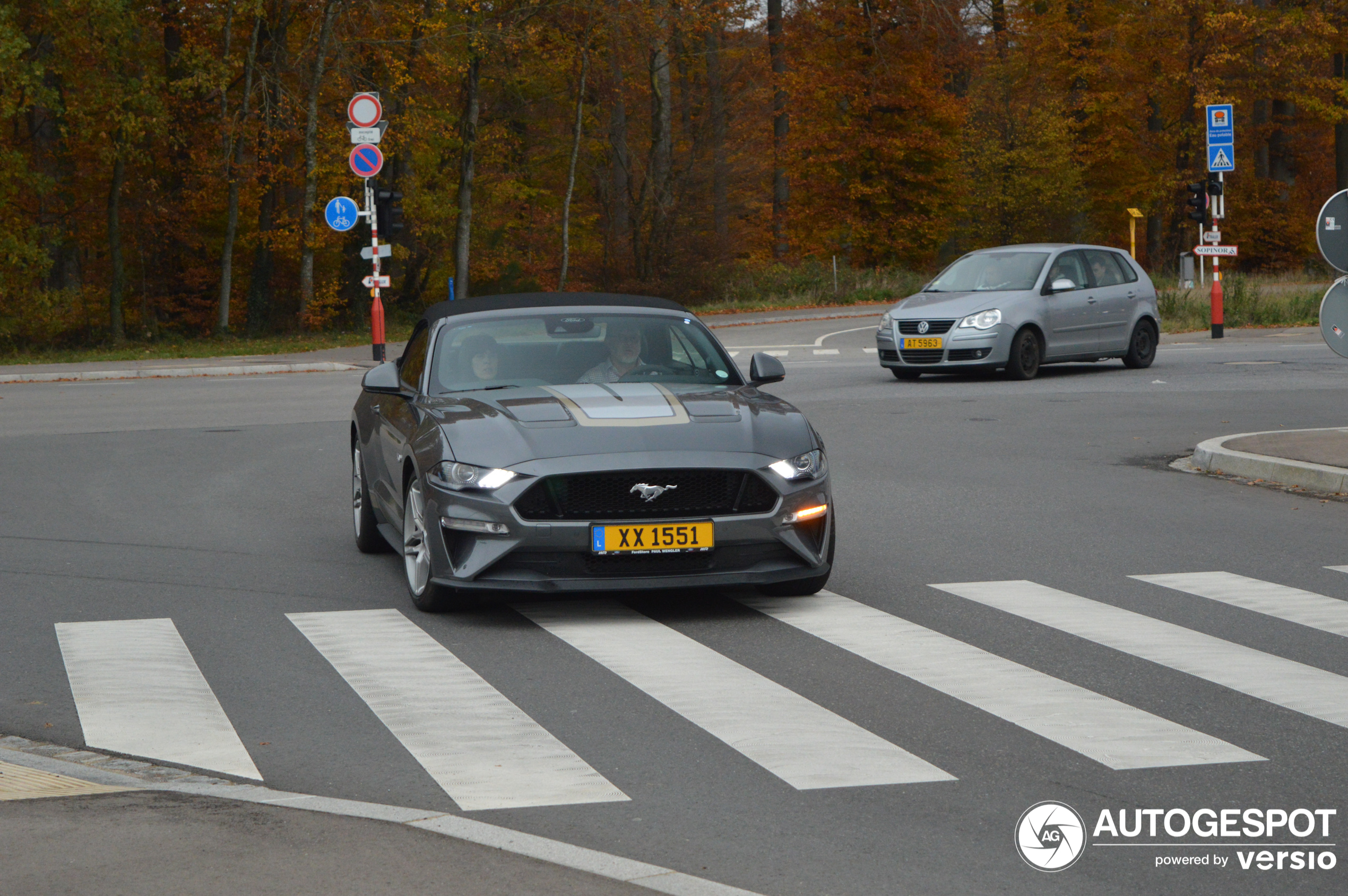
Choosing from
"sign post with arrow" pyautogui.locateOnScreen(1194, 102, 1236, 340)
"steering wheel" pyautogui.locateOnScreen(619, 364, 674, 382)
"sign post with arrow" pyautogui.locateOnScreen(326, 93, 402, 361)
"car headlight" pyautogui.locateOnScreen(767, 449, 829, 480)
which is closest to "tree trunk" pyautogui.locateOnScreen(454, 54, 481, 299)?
"sign post with arrow" pyautogui.locateOnScreen(326, 93, 402, 361)

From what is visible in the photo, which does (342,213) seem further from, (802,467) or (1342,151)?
(1342,151)

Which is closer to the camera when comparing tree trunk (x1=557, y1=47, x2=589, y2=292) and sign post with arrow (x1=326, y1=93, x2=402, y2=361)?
sign post with arrow (x1=326, y1=93, x2=402, y2=361)

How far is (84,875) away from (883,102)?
52.9 m

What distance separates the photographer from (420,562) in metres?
8.10

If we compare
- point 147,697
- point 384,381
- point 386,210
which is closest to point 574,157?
point 386,210

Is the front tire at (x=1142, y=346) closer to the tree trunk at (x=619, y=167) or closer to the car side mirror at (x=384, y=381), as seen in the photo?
the car side mirror at (x=384, y=381)

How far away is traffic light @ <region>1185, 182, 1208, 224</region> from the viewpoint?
3044cm

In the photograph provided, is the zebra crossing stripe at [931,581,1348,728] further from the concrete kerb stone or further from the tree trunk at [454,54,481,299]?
the tree trunk at [454,54,481,299]

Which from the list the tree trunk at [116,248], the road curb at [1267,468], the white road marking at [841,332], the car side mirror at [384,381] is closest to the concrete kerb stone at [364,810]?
the car side mirror at [384,381]

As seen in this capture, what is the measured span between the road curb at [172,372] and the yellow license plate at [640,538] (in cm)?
2156

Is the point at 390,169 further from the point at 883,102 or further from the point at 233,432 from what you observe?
the point at 233,432

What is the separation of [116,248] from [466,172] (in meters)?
9.61

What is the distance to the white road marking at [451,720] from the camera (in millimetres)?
5156

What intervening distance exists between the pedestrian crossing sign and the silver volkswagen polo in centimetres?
603
